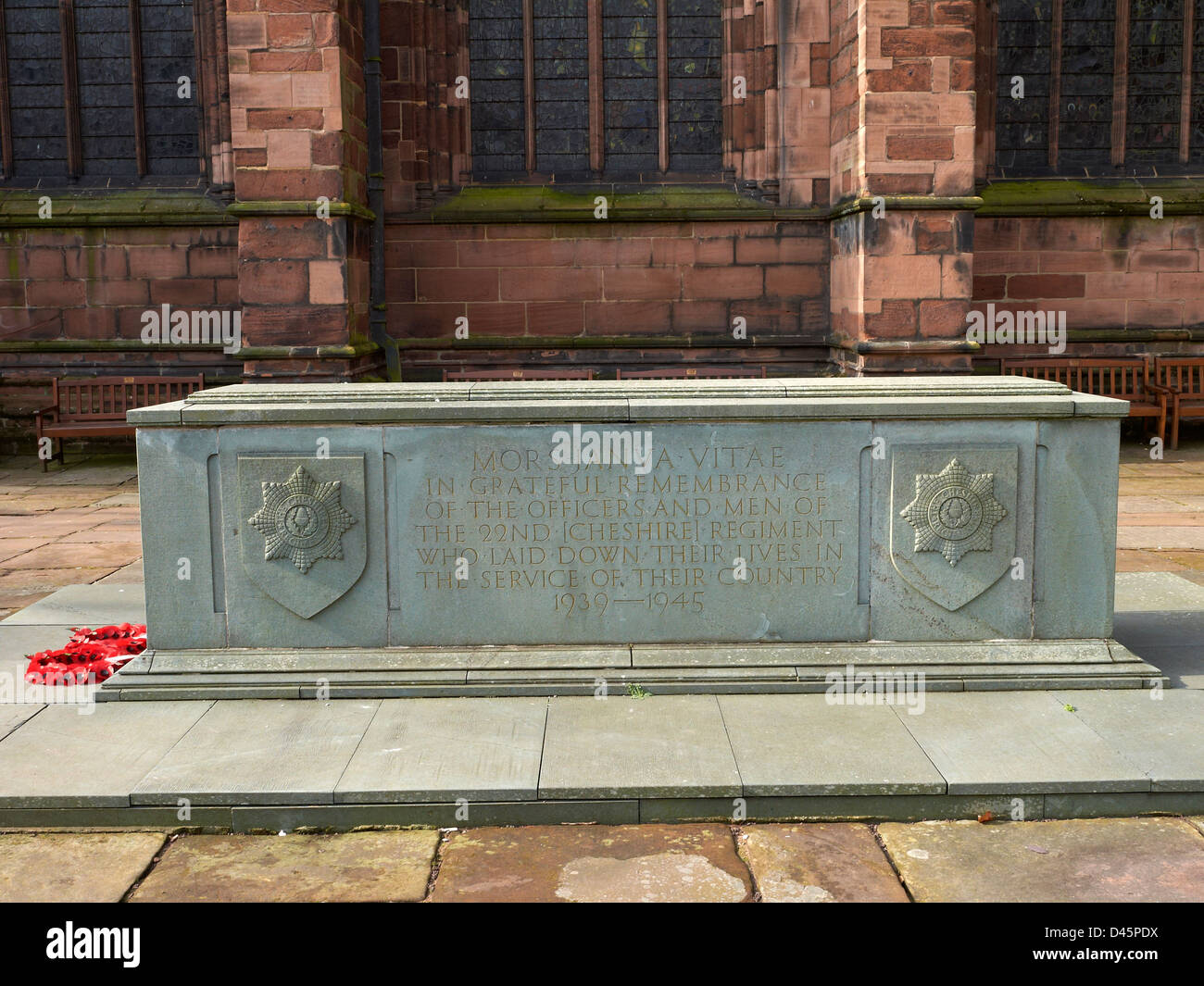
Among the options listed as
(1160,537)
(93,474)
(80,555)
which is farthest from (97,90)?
(1160,537)

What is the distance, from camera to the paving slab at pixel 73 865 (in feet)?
12.7

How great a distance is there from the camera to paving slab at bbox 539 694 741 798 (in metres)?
4.38

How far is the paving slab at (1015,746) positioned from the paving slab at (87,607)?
386cm

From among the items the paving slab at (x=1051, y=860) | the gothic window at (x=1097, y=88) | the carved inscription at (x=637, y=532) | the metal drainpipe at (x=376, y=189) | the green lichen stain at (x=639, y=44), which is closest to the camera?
the paving slab at (x=1051, y=860)

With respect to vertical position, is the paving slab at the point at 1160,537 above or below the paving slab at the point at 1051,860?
above

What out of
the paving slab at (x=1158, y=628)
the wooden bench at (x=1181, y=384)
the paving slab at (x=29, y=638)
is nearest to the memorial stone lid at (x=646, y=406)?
the paving slab at (x=1158, y=628)

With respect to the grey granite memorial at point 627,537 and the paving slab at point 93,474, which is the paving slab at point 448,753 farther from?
the paving slab at point 93,474

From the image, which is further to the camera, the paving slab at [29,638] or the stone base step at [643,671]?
the paving slab at [29,638]

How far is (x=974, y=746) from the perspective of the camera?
470cm

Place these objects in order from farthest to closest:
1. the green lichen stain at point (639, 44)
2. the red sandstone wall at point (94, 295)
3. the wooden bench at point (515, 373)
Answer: the green lichen stain at point (639, 44)
the red sandstone wall at point (94, 295)
the wooden bench at point (515, 373)

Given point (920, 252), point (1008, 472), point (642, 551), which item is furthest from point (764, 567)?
point (920, 252)

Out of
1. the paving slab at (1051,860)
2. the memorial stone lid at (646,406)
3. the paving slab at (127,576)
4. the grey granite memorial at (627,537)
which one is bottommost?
the paving slab at (1051,860)

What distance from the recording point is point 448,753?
4.68m

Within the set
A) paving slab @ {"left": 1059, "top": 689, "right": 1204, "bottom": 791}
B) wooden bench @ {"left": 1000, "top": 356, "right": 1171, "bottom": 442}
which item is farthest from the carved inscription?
wooden bench @ {"left": 1000, "top": 356, "right": 1171, "bottom": 442}
